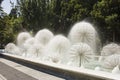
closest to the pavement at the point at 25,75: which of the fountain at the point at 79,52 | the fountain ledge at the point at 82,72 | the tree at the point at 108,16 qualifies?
the fountain ledge at the point at 82,72

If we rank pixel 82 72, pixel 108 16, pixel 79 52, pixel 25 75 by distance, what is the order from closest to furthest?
pixel 82 72 → pixel 25 75 → pixel 79 52 → pixel 108 16

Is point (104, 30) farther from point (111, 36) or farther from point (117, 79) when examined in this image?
point (117, 79)

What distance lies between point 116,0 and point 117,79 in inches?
1063

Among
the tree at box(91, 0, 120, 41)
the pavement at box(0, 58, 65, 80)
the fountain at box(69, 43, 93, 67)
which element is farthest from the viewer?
the tree at box(91, 0, 120, 41)

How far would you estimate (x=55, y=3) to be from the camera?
48.6 m

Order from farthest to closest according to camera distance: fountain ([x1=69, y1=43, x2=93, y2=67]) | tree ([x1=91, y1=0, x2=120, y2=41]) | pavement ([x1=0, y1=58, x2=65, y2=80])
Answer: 1. tree ([x1=91, y1=0, x2=120, y2=41])
2. fountain ([x1=69, y1=43, x2=93, y2=67])
3. pavement ([x1=0, y1=58, x2=65, y2=80])

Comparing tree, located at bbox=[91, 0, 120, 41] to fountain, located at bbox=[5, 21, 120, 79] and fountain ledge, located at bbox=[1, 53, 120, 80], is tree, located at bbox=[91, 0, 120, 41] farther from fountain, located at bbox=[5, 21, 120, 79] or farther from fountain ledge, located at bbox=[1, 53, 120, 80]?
fountain ledge, located at bbox=[1, 53, 120, 80]

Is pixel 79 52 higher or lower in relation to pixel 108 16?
lower

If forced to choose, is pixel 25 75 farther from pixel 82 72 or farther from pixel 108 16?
pixel 108 16

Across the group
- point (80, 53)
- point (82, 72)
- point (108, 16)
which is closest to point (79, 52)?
point (80, 53)

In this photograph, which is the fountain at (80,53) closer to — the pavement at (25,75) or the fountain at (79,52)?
the fountain at (79,52)

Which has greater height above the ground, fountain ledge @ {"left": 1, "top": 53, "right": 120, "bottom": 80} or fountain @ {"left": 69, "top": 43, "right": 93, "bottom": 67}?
fountain @ {"left": 69, "top": 43, "right": 93, "bottom": 67}

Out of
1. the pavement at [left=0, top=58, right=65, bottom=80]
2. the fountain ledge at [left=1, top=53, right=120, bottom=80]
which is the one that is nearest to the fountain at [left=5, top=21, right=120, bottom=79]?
the fountain ledge at [left=1, top=53, right=120, bottom=80]

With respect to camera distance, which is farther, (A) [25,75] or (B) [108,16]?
(B) [108,16]
